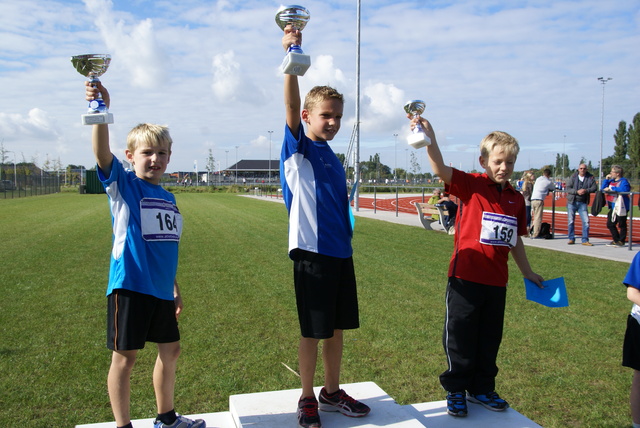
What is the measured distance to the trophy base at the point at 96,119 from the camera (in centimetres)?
246

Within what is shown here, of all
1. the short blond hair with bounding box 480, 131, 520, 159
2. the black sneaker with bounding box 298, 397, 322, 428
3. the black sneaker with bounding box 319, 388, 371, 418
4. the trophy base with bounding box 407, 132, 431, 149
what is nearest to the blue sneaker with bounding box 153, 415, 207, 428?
the black sneaker with bounding box 298, 397, 322, 428

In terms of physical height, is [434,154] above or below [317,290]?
above

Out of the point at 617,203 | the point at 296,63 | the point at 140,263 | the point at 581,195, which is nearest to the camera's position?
the point at 296,63

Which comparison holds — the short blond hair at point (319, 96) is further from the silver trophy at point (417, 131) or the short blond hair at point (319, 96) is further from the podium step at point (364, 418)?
the podium step at point (364, 418)

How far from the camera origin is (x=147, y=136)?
9.16 feet

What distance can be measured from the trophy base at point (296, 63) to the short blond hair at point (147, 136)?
864mm

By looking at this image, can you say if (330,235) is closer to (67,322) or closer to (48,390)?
(48,390)

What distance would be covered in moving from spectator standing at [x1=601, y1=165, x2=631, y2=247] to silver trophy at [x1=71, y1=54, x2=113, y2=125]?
11684mm

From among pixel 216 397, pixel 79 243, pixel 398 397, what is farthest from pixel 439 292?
pixel 79 243

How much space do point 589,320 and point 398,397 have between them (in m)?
2.95

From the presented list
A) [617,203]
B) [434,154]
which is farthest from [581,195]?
[434,154]

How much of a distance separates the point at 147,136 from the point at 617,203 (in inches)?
468

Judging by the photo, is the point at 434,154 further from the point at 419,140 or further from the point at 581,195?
the point at 581,195

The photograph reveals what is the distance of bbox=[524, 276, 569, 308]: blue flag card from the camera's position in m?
3.21
